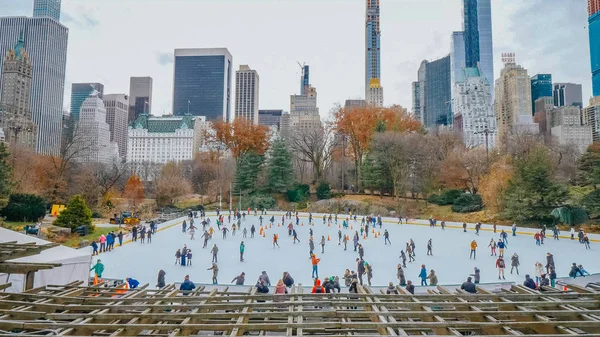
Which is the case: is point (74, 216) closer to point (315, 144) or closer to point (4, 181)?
point (4, 181)

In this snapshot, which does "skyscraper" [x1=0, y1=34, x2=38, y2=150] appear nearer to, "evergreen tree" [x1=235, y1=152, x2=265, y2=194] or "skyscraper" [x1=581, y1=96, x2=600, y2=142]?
"evergreen tree" [x1=235, y1=152, x2=265, y2=194]

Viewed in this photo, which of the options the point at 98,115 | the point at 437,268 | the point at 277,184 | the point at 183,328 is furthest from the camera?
the point at 98,115

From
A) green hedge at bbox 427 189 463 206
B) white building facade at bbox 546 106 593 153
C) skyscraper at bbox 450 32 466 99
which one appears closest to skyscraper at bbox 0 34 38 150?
green hedge at bbox 427 189 463 206

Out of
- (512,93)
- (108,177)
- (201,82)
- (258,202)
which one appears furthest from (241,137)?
(201,82)

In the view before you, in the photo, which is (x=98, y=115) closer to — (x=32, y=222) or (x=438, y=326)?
(x=32, y=222)

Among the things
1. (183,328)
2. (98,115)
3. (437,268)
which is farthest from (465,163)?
(98,115)

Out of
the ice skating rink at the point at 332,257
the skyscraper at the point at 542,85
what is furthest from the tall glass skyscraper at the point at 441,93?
the ice skating rink at the point at 332,257
